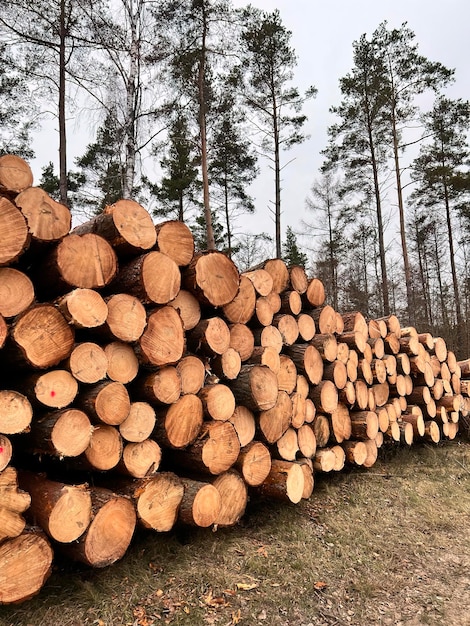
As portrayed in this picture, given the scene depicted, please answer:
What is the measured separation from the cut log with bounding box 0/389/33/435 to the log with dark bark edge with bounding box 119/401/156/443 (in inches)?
25.9

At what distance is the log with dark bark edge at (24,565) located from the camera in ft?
8.27

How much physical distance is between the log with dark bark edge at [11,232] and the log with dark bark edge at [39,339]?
0.33 metres

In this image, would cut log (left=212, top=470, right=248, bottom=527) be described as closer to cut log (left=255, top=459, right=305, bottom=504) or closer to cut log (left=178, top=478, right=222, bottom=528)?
cut log (left=178, top=478, right=222, bottom=528)

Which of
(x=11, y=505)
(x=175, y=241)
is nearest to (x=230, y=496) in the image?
(x=11, y=505)

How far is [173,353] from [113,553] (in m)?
1.33

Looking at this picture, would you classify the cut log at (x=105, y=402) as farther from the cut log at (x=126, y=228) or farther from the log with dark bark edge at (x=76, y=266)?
the cut log at (x=126, y=228)

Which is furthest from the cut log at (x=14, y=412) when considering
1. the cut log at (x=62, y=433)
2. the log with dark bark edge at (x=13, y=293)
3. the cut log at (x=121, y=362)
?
the cut log at (x=121, y=362)

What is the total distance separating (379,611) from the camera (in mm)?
3080

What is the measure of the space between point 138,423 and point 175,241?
141cm

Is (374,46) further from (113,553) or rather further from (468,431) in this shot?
(113,553)

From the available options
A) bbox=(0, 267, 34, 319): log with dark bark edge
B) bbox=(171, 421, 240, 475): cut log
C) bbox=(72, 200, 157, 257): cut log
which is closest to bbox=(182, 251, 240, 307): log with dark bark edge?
bbox=(72, 200, 157, 257): cut log

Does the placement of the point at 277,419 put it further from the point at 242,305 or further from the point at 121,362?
the point at 121,362

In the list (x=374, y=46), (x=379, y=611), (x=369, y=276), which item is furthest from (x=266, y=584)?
(x=369, y=276)

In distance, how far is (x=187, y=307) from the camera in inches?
151
